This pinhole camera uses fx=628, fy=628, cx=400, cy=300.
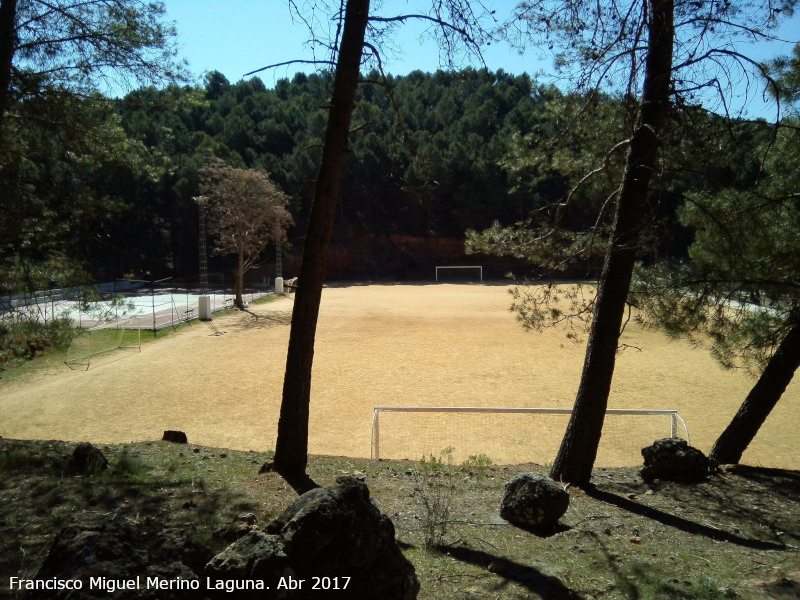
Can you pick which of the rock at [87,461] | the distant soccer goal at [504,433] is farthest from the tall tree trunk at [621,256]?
the rock at [87,461]

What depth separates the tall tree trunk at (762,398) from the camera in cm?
702

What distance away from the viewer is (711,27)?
5.89 meters

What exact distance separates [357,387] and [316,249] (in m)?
8.51

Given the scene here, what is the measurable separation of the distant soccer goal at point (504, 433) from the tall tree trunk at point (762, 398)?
6.62 ft

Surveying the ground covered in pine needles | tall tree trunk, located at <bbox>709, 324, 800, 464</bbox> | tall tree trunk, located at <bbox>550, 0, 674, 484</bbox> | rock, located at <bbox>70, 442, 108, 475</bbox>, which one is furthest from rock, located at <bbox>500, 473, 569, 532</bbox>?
rock, located at <bbox>70, 442, 108, 475</bbox>

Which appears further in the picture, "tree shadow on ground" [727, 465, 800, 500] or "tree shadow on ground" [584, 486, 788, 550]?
"tree shadow on ground" [727, 465, 800, 500]

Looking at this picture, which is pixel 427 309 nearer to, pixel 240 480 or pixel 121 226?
pixel 240 480

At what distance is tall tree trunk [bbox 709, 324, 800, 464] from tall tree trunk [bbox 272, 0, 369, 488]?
501 centimetres

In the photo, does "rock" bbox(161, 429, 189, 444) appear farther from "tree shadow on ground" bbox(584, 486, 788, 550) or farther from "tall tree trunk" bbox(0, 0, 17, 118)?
"tree shadow on ground" bbox(584, 486, 788, 550)

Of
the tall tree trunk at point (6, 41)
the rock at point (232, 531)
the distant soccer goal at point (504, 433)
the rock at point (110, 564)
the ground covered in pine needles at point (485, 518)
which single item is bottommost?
the distant soccer goal at point (504, 433)

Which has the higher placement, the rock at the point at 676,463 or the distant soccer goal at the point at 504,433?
the rock at the point at 676,463

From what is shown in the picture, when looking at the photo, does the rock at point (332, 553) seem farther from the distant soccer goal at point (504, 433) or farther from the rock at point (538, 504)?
the distant soccer goal at point (504, 433)

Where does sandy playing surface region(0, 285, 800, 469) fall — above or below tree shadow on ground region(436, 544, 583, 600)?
below

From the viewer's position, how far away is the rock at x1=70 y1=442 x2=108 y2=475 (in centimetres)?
573
